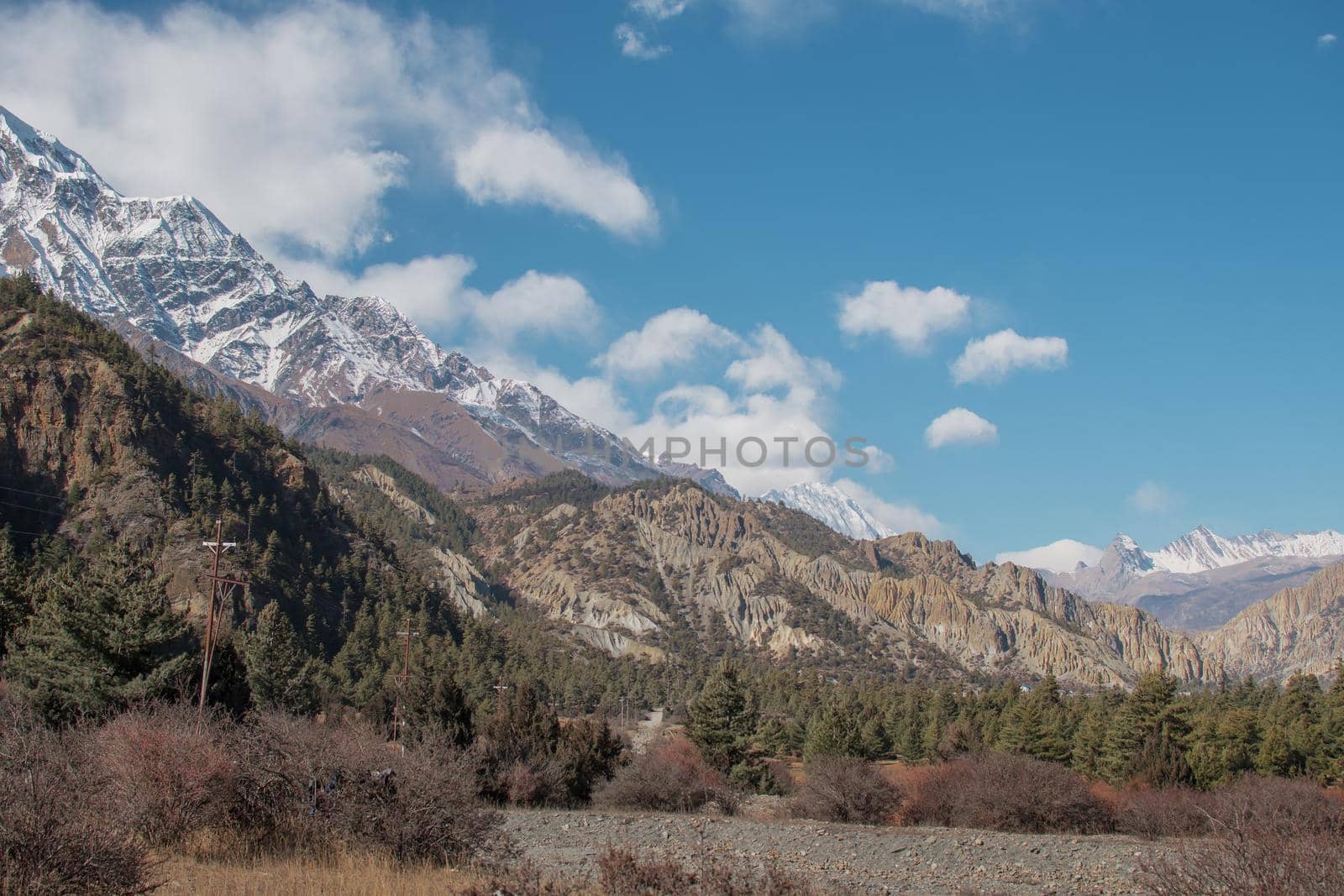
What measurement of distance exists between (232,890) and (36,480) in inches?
3957

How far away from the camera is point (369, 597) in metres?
121

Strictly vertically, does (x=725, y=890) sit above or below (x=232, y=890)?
above

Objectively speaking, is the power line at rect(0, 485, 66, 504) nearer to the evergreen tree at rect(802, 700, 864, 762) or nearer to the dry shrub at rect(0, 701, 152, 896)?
the evergreen tree at rect(802, 700, 864, 762)

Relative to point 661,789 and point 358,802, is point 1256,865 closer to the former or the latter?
point 358,802

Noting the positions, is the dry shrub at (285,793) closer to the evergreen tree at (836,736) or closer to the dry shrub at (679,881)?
the dry shrub at (679,881)

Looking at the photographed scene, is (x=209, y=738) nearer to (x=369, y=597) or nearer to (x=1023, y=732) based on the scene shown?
(x=1023, y=732)

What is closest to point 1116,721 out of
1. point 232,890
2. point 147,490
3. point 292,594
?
point 232,890

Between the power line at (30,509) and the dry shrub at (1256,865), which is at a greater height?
the power line at (30,509)

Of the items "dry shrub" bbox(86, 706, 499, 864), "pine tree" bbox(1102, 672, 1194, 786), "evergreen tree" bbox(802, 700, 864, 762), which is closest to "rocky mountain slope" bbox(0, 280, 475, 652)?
"evergreen tree" bbox(802, 700, 864, 762)

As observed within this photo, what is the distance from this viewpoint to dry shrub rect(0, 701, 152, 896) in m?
7.97

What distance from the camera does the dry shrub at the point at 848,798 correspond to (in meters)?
37.2

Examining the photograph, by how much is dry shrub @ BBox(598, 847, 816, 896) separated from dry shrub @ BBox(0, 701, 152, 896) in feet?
16.1

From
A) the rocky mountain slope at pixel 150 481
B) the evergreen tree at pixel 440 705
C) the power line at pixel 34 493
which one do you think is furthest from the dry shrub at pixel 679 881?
the power line at pixel 34 493

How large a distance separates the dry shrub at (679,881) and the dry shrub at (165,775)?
242 inches
